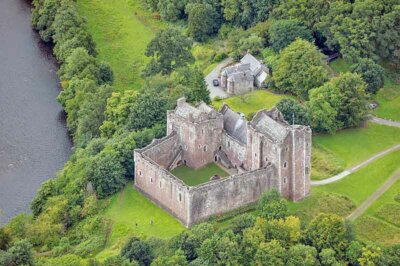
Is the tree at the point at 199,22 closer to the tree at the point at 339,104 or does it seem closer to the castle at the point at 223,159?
the tree at the point at 339,104

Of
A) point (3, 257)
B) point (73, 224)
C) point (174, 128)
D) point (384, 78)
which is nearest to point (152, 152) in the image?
point (174, 128)

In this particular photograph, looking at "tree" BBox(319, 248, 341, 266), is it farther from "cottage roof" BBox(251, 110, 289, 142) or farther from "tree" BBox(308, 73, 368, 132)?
"tree" BBox(308, 73, 368, 132)

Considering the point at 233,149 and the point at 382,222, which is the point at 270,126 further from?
the point at 382,222

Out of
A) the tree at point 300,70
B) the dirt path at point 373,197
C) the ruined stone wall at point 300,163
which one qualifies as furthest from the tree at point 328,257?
the tree at point 300,70

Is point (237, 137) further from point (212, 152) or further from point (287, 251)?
point (287, 251)

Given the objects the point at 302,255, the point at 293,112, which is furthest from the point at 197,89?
the point at 302,255

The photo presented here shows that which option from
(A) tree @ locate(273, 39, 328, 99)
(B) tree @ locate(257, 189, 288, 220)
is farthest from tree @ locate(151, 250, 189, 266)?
(A) tree @ locate(273, 39, 328, 99)

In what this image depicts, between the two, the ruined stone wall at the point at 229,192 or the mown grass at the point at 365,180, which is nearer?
the ruined stone wall at the point at 229,192
